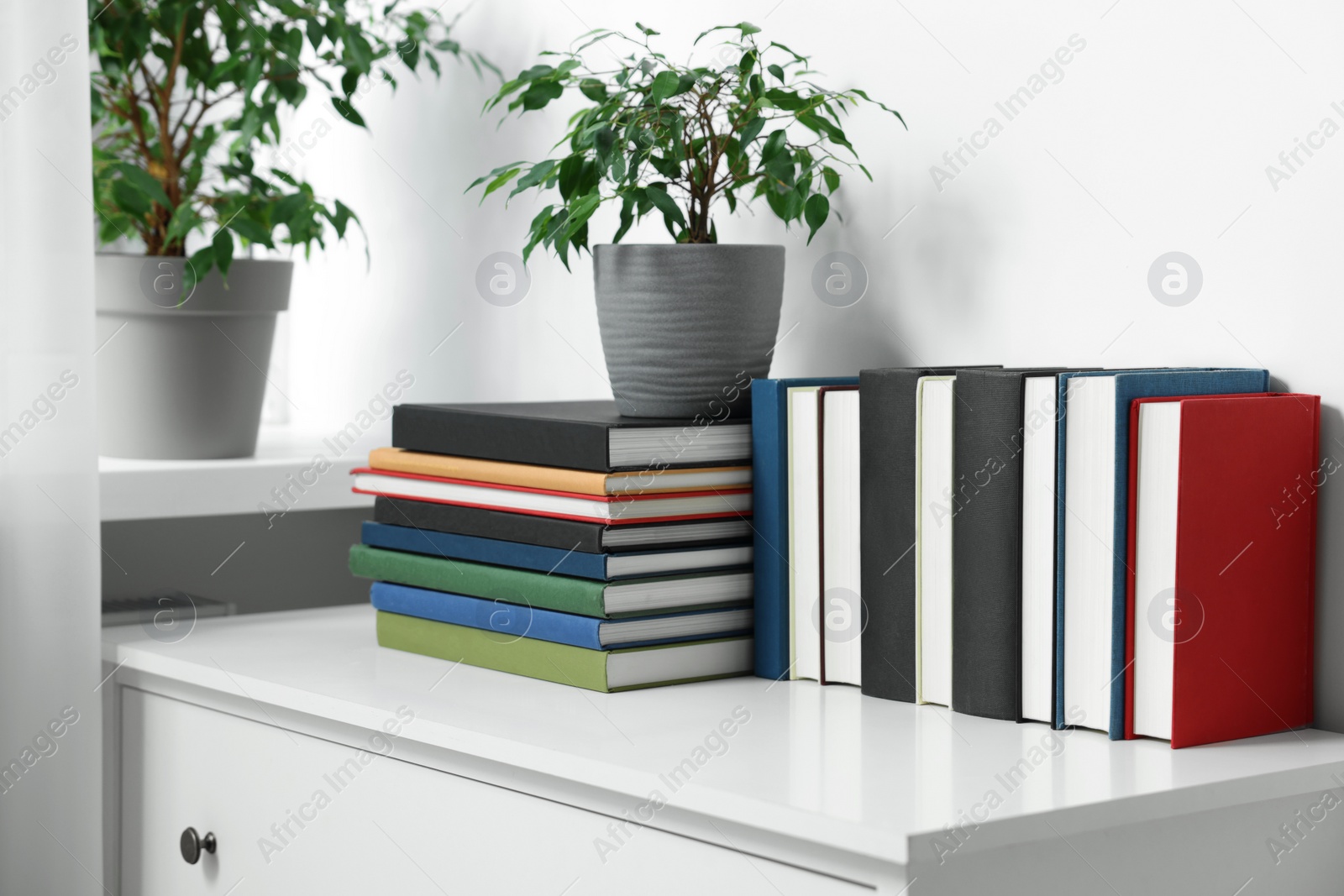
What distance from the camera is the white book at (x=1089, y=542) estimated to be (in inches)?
32.1

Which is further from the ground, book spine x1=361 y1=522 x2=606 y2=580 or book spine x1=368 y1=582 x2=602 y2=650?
book spine x1=361 y1=522 x2=606 y2=580

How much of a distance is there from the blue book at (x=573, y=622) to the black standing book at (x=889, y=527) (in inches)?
4.9

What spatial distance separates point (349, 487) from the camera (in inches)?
57.7

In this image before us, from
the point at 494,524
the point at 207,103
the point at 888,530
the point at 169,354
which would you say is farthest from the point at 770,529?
the point at 207,103

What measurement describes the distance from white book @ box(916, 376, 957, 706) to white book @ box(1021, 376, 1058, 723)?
53 mm

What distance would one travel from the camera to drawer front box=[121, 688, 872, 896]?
0.77 meters

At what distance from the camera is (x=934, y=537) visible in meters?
0.90

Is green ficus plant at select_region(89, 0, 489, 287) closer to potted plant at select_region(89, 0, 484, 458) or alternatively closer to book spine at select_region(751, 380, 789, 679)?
potted plant at select_region(89, 0, 484, 458)

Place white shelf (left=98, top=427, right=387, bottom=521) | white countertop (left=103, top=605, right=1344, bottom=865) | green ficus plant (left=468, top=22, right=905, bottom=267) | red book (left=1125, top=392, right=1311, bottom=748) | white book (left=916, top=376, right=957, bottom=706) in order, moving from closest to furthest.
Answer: white countertop (left=103, top=605, right=1344, bottom=865), red book (left=1125, top=392, right=1311, bottom=748), white book (left=916, top=376, right=957, bottom=706), green ficus plant (left=468, top=22, right=905, bottom=267), white shelf (left=98, top=427, right=387, bottom=521)

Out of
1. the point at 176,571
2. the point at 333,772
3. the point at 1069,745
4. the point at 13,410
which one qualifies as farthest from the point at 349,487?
the point at 1069,745

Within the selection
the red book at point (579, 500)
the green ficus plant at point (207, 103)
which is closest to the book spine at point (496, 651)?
the red book at point (579, 500)

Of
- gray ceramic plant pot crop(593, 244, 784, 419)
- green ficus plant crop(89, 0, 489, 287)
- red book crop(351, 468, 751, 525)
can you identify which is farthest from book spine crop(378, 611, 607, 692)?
green ficus plant crop(89, 0, 489, 287)

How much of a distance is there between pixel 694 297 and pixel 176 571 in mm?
769

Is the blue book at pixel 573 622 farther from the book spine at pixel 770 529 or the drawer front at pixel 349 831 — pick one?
the drawer front at pixel 349 831
